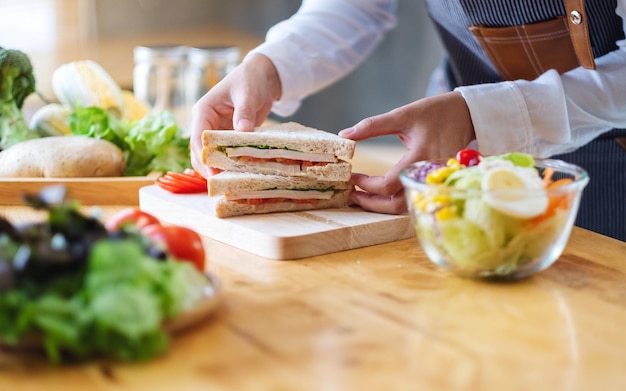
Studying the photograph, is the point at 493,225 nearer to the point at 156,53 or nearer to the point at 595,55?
the point at 595,55

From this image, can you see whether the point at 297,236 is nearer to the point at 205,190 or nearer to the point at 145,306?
the point at 205,190

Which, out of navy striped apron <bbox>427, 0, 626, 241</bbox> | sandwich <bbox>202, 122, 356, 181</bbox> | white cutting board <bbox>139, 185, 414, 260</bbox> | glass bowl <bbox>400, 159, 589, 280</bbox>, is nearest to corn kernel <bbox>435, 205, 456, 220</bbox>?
glass bowl <bbox>400, 159, 589, 280</bbox>

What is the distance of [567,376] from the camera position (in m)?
1.09

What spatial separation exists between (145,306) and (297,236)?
0.55 metres

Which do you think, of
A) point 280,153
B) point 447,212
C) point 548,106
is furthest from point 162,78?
point 447,212

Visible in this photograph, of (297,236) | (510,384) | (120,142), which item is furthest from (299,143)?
(510,384)

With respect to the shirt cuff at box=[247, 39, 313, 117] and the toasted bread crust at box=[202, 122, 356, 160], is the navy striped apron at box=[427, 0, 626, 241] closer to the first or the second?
the shirt cuff at box=[247, 39, 313, 117]

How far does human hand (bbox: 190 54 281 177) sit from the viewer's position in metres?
1.91

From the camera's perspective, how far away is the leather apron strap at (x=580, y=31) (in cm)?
180

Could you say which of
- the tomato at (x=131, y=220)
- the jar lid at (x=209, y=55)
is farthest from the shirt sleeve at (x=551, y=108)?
the jar lid at (x=209, y=55)

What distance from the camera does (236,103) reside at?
1.96 metres

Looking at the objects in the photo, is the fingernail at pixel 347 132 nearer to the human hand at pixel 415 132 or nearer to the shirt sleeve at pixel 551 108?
the human hand at pixel 415 132

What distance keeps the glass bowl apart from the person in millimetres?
327

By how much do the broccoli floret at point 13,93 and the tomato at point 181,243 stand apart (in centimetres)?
103
